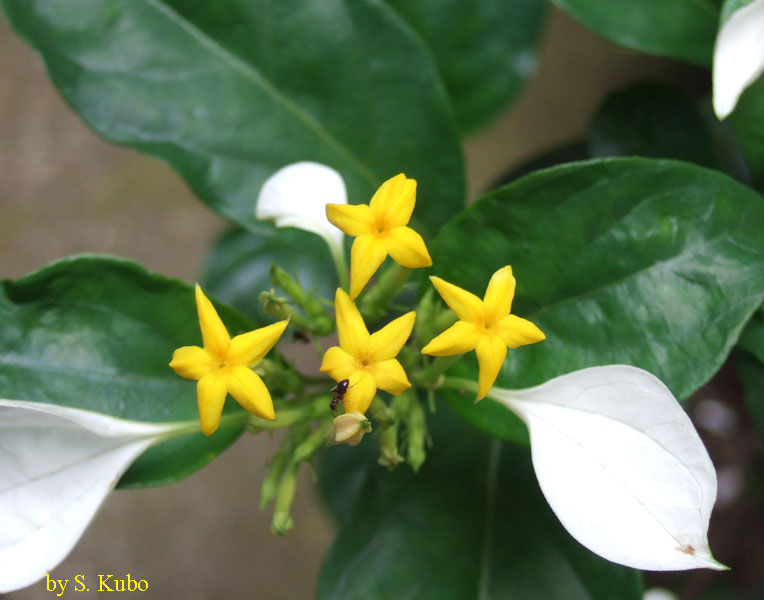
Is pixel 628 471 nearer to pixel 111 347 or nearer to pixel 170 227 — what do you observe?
pixel 111 347

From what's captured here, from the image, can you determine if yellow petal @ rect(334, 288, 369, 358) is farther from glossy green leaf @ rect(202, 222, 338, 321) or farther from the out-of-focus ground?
the out-of-focus ground

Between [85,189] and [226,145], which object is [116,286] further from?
[85,189]

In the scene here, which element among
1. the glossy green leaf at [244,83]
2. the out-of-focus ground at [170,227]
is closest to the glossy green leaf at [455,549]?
the glossy green leaf at [244,83]

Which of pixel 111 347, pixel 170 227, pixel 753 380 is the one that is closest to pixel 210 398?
pixel 111 347

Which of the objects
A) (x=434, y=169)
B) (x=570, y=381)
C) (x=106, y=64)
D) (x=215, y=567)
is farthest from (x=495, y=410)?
(x=215, y=567)

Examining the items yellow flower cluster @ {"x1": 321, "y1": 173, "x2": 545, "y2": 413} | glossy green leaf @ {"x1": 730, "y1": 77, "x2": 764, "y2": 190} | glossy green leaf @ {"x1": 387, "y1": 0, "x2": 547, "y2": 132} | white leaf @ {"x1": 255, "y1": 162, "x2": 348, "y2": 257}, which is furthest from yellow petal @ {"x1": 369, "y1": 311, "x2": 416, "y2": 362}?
glossy green leaf @ {"x1": 387, "y1": 0, "x2": 547, "y2": 132}

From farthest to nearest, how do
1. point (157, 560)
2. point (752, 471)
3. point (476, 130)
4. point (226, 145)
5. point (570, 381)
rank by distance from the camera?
point (157, 560)
point (752, 471)
point (476, 130)
point (226, 145)
point (570, 381)
